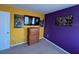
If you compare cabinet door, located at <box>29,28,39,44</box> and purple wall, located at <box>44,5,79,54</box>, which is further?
cabinet door, located at <box>29,28,39,44</box>

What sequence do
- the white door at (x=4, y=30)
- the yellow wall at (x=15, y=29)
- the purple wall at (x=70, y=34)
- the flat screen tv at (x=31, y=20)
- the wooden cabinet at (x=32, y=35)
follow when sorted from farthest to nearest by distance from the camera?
the flat screen tv at (x=31, y=20)
the wooden cabinet at (x=32, y=35)
the yellow wall at (x=15, y=29)
the white door at (x=4, y=30)
the purple wall at (x=70, y=34)

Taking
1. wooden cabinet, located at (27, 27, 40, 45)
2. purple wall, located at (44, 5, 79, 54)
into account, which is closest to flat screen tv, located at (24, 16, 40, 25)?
wooden cabinet, located at (27, 27, 40, 45)

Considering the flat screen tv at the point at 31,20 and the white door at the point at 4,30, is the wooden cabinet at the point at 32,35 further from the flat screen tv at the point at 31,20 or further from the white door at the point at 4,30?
the white door at the point at 4,30

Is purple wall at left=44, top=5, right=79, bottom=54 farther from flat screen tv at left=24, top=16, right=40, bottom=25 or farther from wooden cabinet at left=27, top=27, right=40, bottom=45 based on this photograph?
flat screen tv at left=24, top=16, right=40, bottom=25

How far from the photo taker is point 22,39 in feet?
17.4

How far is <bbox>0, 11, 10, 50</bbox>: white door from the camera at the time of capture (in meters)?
4.01

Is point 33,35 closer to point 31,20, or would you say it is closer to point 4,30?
point 31,20

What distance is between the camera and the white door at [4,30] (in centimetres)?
401

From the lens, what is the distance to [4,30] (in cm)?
412

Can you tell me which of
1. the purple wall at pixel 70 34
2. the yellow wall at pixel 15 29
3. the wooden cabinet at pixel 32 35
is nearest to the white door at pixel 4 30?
the yellow wall at pixel 15 29

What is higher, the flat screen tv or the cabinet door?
the flat screen tv

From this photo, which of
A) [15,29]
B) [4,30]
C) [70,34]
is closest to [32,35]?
[15,29]
